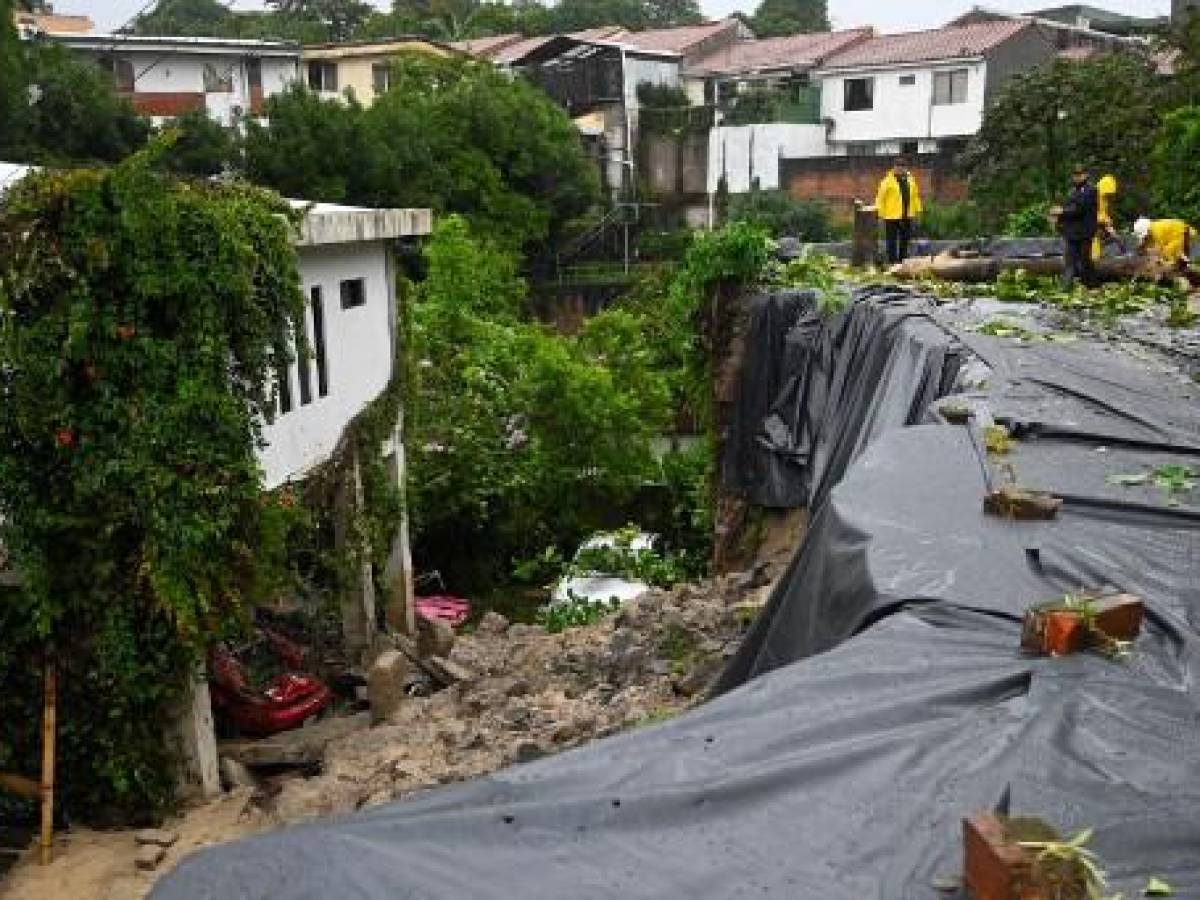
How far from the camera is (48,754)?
1012cm

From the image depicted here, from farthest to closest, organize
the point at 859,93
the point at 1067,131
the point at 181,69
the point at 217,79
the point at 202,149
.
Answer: the point at 859,93
the point at 217,79
the point at 181,69
the point at 202,149
the point at 1067,131

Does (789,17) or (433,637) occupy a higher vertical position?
(789,17)

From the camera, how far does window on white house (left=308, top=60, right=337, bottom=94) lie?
42.9 metres

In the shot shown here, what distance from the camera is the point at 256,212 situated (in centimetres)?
1059

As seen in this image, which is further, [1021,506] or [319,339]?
[319,339]

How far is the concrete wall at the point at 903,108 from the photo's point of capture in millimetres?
37688

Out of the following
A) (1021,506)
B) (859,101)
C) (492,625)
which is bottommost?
(492,625)

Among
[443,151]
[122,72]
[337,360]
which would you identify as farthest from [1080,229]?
[122,72]

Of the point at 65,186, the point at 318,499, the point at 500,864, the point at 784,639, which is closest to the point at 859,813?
the point at 500,864

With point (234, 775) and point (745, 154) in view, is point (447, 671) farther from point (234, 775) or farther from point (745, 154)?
point (745, 154)

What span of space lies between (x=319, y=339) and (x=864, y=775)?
11.4m

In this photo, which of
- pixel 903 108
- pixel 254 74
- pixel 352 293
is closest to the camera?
pixel 352 293

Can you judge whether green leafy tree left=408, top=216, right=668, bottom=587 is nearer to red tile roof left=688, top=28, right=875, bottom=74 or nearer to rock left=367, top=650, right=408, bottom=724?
rock left=367, top=650, right=408, bottom=724

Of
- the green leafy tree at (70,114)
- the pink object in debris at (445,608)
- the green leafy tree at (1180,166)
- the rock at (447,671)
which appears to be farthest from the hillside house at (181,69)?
the green leafy tree at (1180,166)
